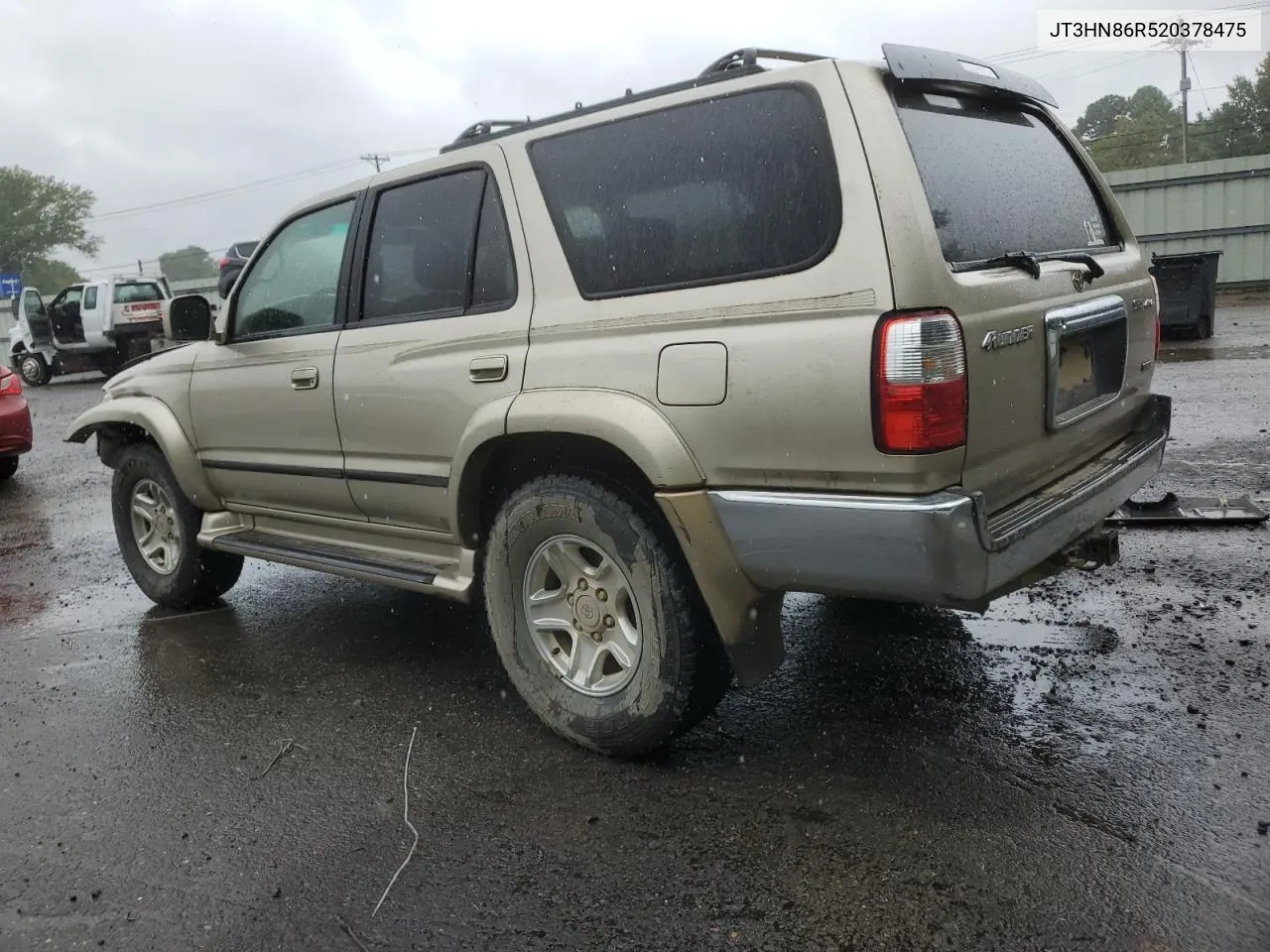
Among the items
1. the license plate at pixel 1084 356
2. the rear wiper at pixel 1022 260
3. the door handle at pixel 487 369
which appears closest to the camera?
the rear wiper at pixel 1022 260

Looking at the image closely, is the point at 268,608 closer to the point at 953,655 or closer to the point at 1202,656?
the point at 953,655

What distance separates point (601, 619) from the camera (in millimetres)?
3053

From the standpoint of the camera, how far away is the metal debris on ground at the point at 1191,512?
16.2 feet

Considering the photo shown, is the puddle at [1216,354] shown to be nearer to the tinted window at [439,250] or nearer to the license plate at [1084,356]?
the license plate at [1084,356]

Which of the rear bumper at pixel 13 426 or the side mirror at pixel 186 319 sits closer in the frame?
the side mirror at pixel 186 319

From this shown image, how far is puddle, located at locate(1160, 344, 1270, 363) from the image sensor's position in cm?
1057

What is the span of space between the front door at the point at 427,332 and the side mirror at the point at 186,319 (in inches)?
47.2

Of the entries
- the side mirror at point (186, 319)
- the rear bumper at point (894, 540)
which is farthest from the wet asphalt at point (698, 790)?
the side mirror at point (186, 319)

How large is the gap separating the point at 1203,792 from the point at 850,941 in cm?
115

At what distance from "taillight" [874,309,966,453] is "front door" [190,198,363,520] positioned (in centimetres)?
220

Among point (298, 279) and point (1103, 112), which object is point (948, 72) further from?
point (1103, 112)

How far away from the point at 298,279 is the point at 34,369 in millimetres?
19676

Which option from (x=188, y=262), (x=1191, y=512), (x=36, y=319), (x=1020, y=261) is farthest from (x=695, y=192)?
(x=188, y=262)

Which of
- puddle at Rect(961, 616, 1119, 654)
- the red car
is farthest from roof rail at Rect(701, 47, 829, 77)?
the red car
